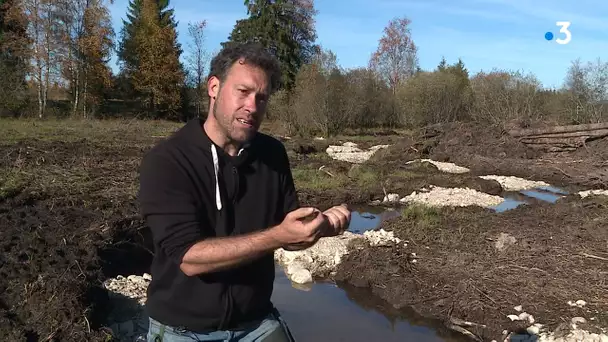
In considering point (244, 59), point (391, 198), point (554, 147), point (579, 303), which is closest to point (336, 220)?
point (244, 59)

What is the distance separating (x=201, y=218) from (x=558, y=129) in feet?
73.3

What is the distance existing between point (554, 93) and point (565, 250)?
21.7m

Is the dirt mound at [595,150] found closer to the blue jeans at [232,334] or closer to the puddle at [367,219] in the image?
the puddle at [367,219]

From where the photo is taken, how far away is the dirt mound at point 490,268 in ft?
22.2

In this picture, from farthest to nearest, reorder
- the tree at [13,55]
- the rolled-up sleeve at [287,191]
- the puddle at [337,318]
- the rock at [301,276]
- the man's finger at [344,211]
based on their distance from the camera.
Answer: the tree at [13,55] → the rock at [301,276] → the puddle at [337,318] → the rolled-up sleeve at [287,191] → the man's finger at [344,211]

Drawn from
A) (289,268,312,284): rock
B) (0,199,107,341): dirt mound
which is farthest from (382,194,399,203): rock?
(0,199,107,341): dirt mound

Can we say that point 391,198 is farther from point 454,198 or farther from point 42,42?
point 42,42

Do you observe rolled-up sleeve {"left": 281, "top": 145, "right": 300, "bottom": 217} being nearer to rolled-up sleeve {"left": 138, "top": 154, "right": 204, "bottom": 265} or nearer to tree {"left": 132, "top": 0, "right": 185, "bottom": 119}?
rolled-up sleeve {"left": 138, "top": 154, "right": 204, "bottom": 265}

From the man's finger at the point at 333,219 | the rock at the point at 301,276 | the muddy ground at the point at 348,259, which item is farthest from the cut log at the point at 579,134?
the man's finger at the point at 333,219

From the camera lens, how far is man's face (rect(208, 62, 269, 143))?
2365 mm

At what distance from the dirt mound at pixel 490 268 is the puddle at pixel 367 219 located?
33.7 inches

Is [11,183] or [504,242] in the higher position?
[11,183]

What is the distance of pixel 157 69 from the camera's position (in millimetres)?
37531

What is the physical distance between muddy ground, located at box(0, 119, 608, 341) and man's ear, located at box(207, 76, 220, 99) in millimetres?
3464
